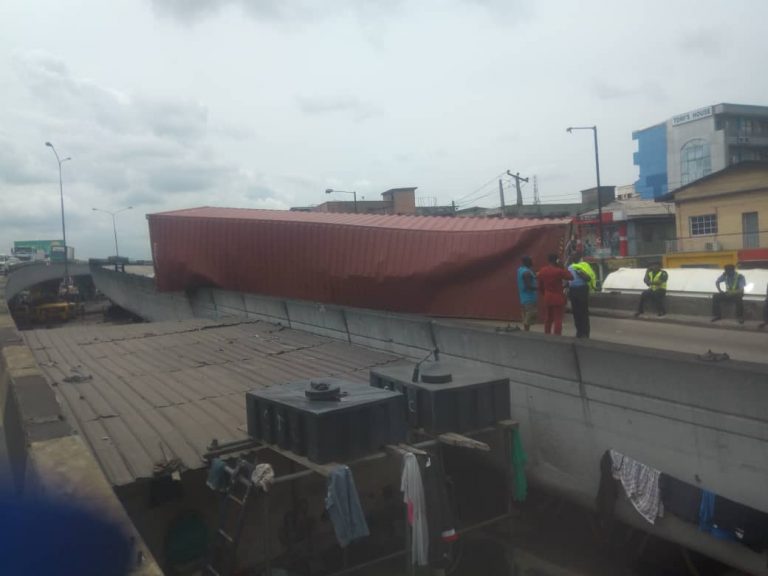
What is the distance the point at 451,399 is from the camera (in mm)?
6734

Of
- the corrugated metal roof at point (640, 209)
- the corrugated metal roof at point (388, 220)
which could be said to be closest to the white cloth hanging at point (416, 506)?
the corrugated metal roof at point (388, 220)

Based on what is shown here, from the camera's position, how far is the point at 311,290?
14352mm

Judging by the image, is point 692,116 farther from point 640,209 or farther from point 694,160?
point 640,209

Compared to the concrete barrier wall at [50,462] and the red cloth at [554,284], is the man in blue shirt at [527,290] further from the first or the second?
the concrete barrier wall at [50,462]

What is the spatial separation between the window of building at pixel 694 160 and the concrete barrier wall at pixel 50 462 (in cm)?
5664

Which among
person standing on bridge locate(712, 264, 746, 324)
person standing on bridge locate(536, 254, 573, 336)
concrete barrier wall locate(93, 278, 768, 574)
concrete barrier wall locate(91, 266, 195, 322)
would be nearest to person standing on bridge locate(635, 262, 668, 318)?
person standing on bridge locate(712, 264, 746, 324)

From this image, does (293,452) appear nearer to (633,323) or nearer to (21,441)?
(21,441)

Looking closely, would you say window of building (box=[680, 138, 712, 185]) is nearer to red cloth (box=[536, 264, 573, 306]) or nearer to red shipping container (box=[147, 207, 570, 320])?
red shipping container (box=[147, 207, 570, 320])

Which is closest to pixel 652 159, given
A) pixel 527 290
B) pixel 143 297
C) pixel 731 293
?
pixel 143 297

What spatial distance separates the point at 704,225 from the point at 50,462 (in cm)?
3650

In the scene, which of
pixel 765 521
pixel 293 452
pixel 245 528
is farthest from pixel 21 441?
pixel 765 521

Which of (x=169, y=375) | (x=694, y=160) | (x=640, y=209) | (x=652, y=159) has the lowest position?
(x=169, y=375)

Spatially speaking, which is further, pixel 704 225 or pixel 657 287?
pixel 704 225

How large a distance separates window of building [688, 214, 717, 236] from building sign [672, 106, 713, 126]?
2331 centimetres
